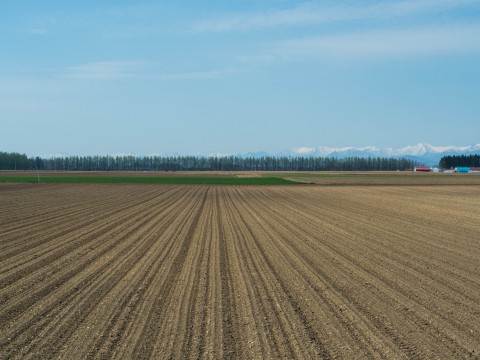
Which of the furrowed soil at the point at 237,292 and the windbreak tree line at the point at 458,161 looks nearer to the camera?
the furrowed soil at the point at 237,292

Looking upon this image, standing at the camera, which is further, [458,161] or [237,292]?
[458,161]

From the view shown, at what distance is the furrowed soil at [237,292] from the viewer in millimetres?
6797

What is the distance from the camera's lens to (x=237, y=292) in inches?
372

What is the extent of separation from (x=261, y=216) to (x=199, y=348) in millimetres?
17594

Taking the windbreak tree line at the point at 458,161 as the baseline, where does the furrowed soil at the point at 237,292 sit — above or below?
below

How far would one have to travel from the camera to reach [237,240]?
16.0 meters

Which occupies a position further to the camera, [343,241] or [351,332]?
[343,241]

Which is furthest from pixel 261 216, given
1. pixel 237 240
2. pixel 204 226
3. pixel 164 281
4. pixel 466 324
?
pixel 466 324

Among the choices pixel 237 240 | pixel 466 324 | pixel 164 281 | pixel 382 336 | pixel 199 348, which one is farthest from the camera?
pixel 237 240

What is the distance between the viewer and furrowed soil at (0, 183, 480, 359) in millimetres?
6797

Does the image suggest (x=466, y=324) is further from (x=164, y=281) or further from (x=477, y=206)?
(x=477, y=206)

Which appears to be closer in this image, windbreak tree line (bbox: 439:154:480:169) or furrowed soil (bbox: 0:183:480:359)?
furrowed soil (bbox: 0:183:480:359)

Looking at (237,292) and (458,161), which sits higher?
(458,161)

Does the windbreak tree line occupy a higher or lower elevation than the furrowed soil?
higher
